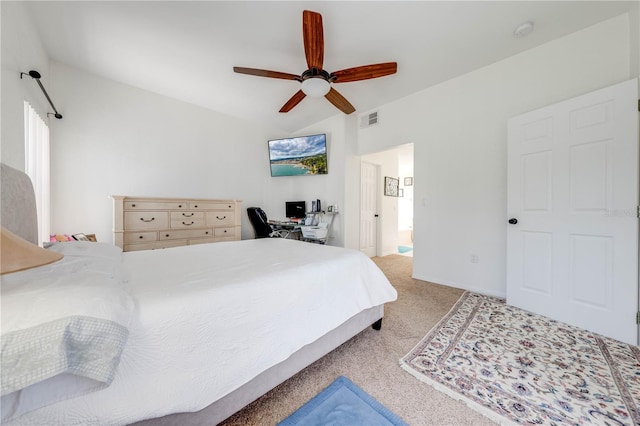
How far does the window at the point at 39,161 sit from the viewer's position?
2004mm

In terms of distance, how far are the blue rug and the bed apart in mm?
191

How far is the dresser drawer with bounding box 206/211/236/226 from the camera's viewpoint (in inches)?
140

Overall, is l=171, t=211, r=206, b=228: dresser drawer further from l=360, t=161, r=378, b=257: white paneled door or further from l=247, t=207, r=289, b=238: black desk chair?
l=360, t=161, r=378, b=257: white paneled door

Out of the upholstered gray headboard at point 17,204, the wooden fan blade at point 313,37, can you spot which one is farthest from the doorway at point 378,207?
the upholstered gray headboard at point 17,204

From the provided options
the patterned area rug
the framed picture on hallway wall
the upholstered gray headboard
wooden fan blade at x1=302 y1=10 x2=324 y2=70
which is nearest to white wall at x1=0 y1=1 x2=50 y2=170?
the upholstered gray headboard

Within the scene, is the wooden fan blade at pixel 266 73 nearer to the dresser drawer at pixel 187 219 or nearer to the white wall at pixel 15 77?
the white wall at pixel 15 77

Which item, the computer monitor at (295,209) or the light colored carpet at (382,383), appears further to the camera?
the computer monitor at (295,209)

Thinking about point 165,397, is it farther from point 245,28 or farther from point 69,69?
point 69,69

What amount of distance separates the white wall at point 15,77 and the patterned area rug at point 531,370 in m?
3.18

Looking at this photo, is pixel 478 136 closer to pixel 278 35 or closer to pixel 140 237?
pixel 278 35

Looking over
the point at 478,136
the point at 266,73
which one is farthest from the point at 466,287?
the point at 266,73

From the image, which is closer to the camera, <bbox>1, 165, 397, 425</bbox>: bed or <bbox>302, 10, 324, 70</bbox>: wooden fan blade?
<bbox>1, 165, 397, 425</bbox>: bed

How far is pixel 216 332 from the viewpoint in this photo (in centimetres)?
92

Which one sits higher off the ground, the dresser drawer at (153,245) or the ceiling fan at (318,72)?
the ceiling fan at (318,72)
